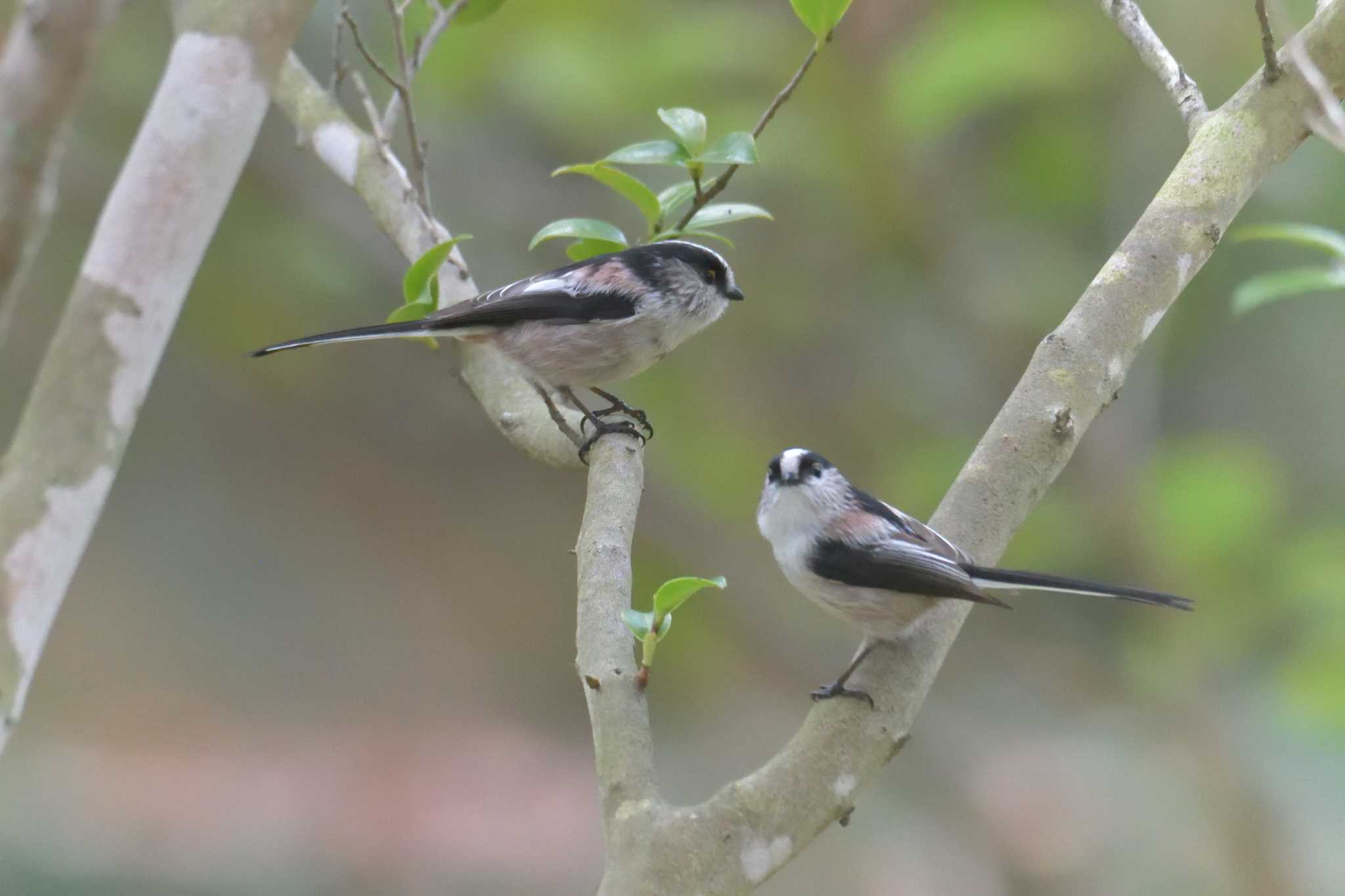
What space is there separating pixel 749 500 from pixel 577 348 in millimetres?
1996

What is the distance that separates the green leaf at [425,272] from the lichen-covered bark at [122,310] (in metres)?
0.61

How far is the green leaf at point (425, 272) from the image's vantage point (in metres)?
2.36

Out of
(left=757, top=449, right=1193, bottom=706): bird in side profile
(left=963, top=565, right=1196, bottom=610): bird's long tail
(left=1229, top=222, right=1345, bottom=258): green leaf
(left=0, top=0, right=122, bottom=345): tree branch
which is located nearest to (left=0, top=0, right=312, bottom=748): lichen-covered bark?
(left=0, top=0, right=122, bottom=345): tree branch

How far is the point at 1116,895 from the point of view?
16.3 feet

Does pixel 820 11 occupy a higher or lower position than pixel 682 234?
higher

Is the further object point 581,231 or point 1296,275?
point 581,231

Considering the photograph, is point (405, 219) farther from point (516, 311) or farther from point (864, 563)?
point (864, 563)

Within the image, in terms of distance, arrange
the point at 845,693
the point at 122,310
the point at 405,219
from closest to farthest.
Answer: the point at 122,310, the point at 845,693, the point at 405,219

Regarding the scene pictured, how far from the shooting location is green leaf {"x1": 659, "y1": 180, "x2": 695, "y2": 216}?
2559mm

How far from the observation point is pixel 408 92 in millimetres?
2514

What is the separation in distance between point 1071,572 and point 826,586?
2.30 metres

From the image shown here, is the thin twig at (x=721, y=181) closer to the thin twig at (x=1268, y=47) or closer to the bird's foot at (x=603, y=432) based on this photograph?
the bird's foot at (x=603, y=432)

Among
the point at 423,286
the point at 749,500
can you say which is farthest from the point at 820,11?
the point at 749,500

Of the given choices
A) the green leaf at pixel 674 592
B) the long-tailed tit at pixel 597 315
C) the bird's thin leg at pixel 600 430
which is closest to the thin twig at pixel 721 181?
the long-tailed tit at pixel 597 315
